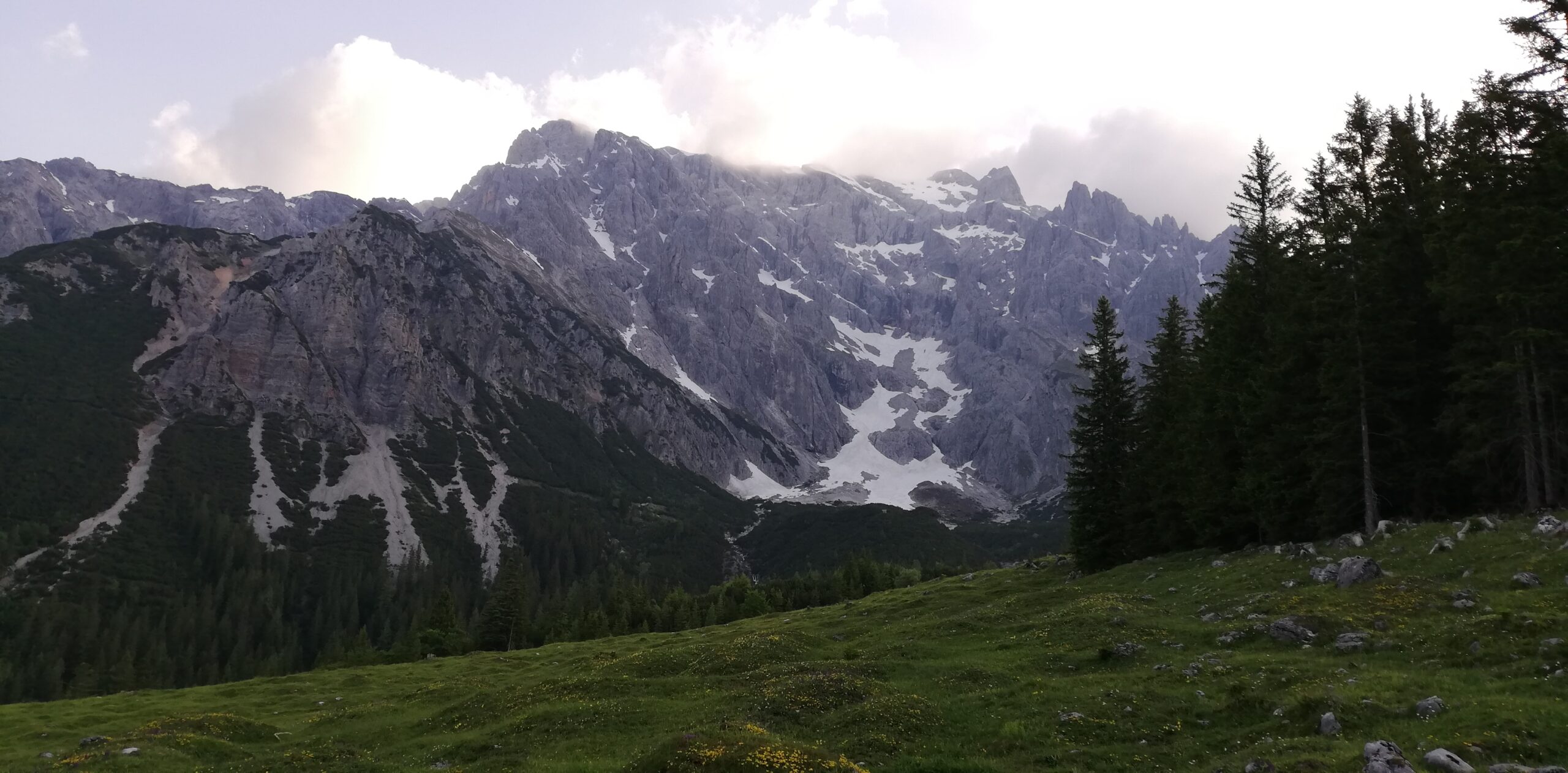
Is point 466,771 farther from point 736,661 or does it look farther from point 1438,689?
point 1438,689

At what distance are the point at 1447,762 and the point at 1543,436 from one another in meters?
33.3

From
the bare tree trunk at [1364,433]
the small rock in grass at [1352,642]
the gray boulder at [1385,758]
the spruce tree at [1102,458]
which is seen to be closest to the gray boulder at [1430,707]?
the gray boulder at [1385,758]

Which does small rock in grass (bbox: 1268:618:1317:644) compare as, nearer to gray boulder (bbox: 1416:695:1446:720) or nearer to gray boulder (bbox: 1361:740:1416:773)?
gray boulder (bbox: 1416:695:1446:720)

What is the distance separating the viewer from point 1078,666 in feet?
99.8

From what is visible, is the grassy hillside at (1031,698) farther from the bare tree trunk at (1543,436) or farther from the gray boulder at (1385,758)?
the bare tree trunk at (1543,436)

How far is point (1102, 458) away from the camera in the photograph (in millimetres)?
67375

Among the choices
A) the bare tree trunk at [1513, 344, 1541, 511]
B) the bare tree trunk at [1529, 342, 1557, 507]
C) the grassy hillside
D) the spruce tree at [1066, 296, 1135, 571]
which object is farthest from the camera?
the spruce tree at [1066, 296, 1135, 571]

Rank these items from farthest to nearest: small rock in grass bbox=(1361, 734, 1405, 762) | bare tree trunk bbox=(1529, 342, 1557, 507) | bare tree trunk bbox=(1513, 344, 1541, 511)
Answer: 1. bare tree trunk bbox=(1513, 344, 1541, 511)
2. bare tree trunk bbox=(1529, 342, 1557, 507)
3. small rock in grass bbox=(1361, 734, 1405, 762)

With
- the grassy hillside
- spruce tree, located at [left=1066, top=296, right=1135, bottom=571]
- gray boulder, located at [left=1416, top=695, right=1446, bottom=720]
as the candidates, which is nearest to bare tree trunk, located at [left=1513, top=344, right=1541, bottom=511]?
the grassy hillside

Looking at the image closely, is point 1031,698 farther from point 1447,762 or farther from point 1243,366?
point 1243,366

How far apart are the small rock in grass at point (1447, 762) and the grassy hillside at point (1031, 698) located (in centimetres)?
63

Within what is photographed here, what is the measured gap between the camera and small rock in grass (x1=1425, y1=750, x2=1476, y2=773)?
14219 mm

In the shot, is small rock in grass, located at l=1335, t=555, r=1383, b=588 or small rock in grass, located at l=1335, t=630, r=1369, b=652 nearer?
small rock in grass, located at l=1335, t=630, r=1369, b=652

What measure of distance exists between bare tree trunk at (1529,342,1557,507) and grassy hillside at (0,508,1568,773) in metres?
7.26
